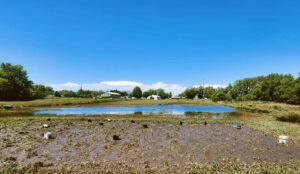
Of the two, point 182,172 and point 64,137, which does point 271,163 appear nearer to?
point 182,172

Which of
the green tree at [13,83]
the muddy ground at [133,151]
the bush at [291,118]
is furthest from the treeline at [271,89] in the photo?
the green tree at [13,83]

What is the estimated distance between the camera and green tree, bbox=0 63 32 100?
343ft

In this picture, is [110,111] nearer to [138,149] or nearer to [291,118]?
[291,118]

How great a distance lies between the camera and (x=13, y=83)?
371ft

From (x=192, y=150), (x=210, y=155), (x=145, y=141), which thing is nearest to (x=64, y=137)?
(x=145, y=141)

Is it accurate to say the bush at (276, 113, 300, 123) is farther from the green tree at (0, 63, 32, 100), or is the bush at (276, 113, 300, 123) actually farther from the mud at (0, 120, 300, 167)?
the green tree at (0, 63, 32, 100)

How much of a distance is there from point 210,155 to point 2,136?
62.5 ft

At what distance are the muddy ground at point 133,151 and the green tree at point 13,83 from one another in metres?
91.4

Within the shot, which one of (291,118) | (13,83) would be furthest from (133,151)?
(13,83)

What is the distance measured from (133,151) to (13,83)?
112706 mm

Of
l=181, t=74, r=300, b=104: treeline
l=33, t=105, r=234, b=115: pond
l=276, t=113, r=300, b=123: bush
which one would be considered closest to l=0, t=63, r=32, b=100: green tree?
l=33, t=105, r=234, b=115: pond

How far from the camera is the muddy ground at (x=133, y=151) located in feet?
47.3

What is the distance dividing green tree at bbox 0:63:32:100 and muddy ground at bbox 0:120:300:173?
91442 mm

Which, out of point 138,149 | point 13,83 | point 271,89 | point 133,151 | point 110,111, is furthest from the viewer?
point 271,89
